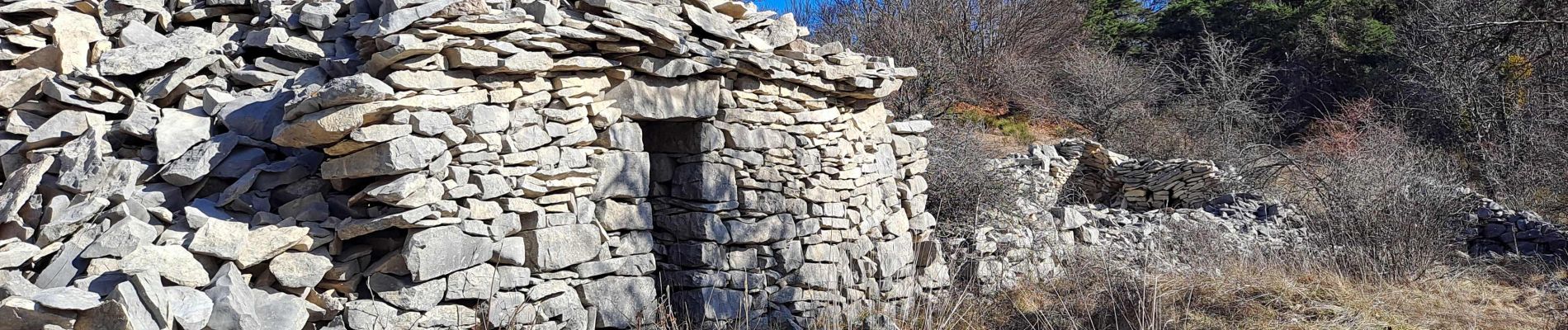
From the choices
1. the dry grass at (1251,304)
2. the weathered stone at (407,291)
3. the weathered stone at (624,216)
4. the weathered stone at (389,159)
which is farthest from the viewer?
the dry grass at (1251,304)

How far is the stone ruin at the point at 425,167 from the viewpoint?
352 cm

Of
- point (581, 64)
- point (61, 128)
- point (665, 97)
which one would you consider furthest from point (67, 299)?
point (665, 97)

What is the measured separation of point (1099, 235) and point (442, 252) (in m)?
6.29

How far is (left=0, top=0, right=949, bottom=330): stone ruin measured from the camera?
11.5 ft

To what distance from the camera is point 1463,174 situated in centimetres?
1241

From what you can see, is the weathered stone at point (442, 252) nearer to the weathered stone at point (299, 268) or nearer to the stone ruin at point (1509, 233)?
the weathered stone at point (299, 268)

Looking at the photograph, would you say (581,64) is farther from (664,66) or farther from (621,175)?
(621,175)

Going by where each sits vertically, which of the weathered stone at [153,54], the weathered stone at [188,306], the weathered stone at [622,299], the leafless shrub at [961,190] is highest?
the weathered stone at [153,54]

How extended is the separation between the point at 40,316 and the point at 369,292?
1036 mm

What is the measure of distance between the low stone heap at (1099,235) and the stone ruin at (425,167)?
1591 millimetres

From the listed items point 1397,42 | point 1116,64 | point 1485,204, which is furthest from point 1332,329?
point 1397,42

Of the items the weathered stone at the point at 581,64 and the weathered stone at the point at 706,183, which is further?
the weathered stone at the point at 706,183

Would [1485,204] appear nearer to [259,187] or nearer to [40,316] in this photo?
[259,187]

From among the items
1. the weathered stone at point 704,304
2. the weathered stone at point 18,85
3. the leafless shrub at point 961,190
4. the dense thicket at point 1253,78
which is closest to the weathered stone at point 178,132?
the weathered stone at point 18,85
